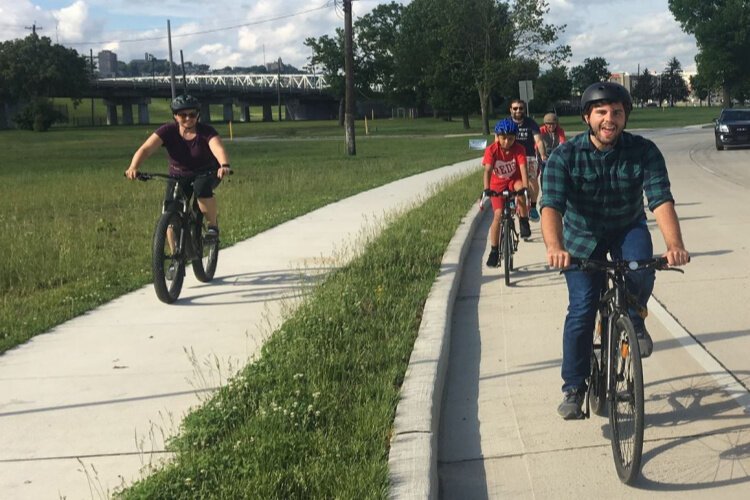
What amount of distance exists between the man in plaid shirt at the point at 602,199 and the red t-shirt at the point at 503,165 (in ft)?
15.9

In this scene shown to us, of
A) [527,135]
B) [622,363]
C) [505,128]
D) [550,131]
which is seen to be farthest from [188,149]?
[550,131]

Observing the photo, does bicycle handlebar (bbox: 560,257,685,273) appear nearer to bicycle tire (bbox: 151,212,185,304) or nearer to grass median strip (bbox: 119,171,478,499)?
grass median strip (bbox: 119,171,478,499)

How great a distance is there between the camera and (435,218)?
1344 cm

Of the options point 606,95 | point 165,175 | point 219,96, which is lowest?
point 165,175

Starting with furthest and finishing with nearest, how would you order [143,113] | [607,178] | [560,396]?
1. [143,113]
2. [560,396]
3. [607,178]

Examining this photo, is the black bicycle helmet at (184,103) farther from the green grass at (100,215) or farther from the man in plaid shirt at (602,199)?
the man in plaid shirt at (602,199)

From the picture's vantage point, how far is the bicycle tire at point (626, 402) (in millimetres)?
4164

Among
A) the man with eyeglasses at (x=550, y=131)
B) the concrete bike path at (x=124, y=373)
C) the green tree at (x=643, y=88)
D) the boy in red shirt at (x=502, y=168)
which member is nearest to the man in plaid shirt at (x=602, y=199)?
the concrete bike path at (x=124, y=373)

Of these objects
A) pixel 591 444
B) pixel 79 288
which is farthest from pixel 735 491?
pixel 79 288

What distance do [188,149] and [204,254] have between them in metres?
1.20

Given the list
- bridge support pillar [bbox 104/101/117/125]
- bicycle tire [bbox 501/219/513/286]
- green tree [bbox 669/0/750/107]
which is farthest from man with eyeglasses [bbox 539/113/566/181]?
bridge support pillar [bbox 104/101/117/125]

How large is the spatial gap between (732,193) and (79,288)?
13180 millimetres

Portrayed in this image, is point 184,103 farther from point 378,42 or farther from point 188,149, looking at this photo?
point 378,42

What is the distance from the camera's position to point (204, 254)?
30.8 feet
